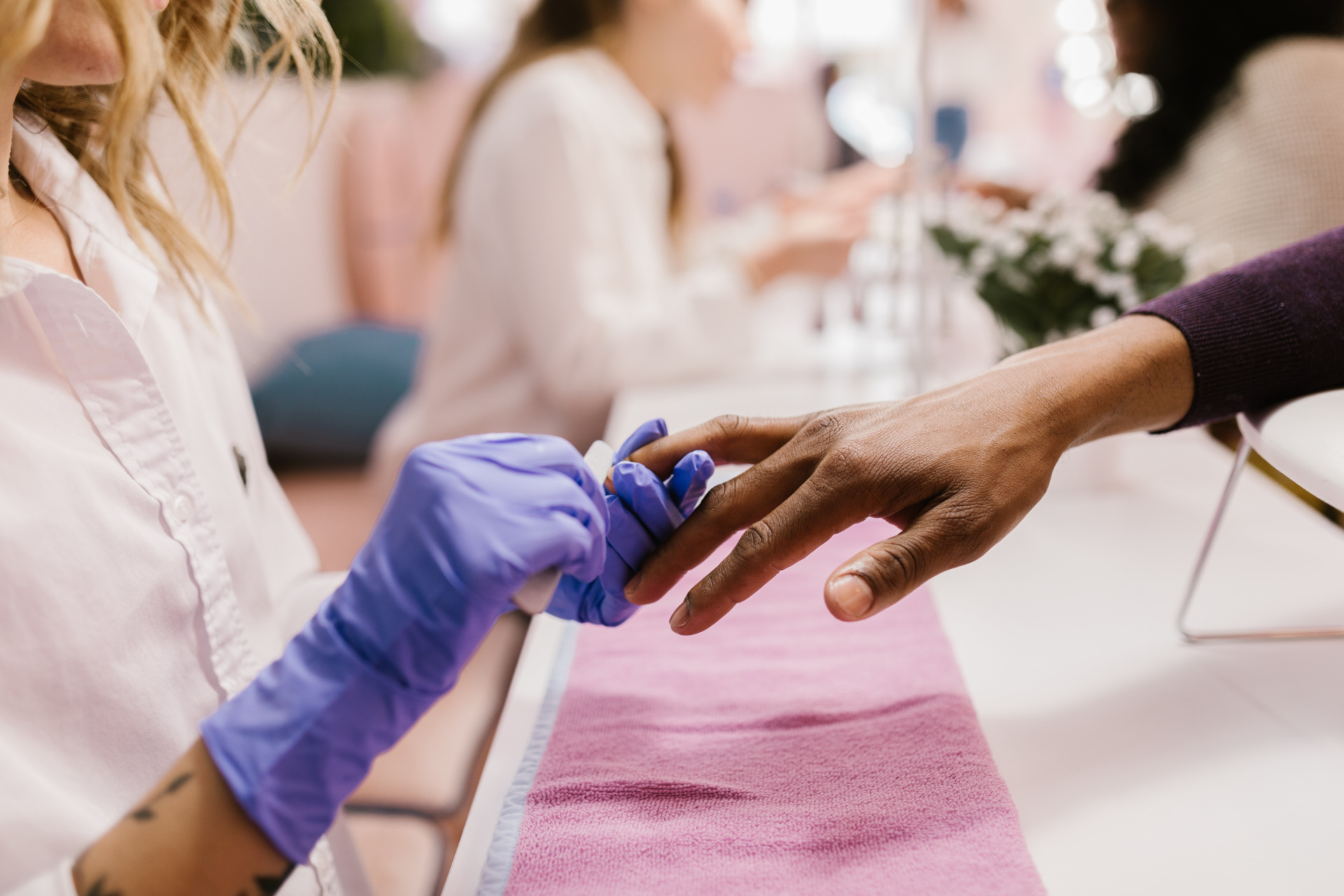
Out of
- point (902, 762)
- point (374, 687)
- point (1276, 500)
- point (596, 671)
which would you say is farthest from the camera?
point (1276, 500)

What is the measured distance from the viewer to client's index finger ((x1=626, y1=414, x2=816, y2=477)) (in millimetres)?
615

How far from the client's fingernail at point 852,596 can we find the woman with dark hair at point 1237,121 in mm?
967

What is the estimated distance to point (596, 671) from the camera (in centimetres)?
66

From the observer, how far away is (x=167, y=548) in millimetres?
559

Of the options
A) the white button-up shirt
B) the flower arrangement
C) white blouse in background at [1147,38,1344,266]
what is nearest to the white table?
the flower arrangement

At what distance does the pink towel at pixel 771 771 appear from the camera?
468mm

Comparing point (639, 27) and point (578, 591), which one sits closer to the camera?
point (578, 591)

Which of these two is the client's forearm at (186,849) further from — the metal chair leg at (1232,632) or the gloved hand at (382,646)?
the metal chair leg at (1232,632)

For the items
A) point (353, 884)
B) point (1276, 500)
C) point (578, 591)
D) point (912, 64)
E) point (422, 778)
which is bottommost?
point (422, 778)

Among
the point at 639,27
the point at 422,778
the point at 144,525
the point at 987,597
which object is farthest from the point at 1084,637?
the point at 639,27

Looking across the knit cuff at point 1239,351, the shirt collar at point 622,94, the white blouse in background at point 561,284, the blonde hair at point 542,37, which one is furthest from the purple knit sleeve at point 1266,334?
the blonde hair at point 542,37

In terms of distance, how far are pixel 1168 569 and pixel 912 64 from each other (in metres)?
0.66

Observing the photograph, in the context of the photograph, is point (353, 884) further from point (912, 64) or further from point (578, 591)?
point (912, 64)

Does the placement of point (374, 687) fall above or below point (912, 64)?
below
